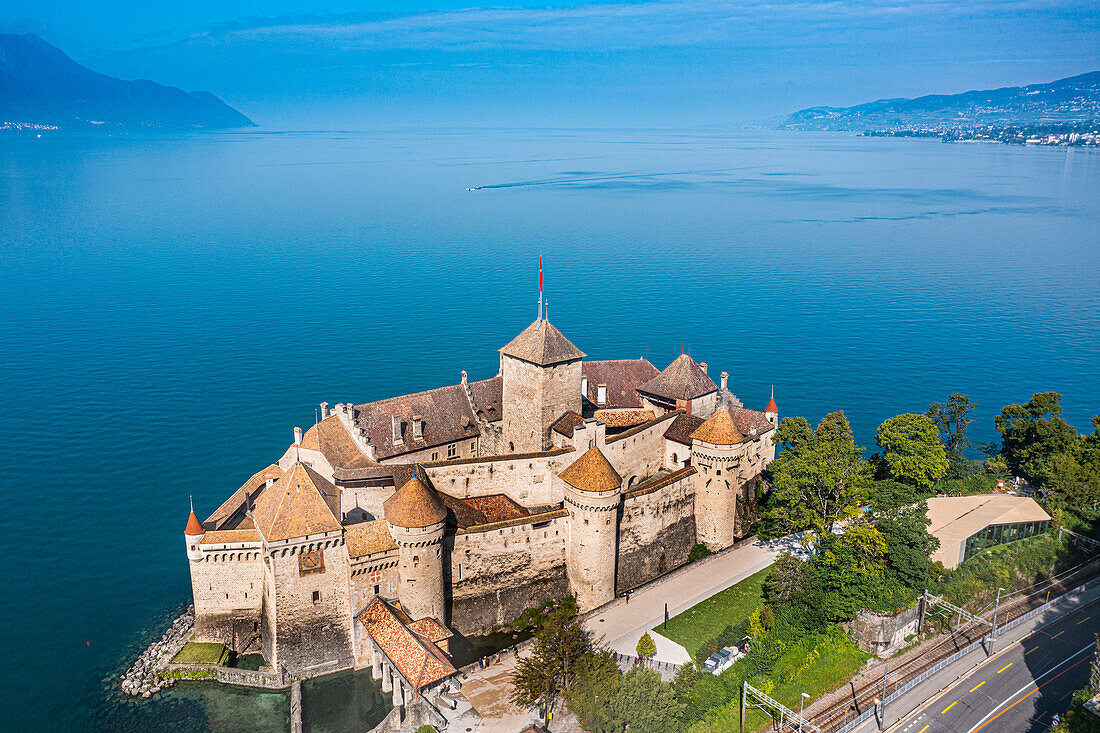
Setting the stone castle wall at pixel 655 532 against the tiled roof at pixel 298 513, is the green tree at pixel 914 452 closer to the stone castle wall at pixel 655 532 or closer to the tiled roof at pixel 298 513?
the stone castle wall at pixel 655 532

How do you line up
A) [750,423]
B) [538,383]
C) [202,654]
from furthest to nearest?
[750,423]
[538,383]
[202,654]

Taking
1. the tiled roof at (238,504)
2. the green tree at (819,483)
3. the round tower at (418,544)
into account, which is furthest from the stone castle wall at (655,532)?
the tiled roof at (238,504)

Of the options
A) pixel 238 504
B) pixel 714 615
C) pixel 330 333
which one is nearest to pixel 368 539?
pixel 238 504

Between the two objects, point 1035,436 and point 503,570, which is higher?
point 1035,436

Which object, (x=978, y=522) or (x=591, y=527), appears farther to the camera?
(x=978, y=522)

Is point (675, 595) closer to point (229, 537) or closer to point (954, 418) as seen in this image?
point (229, 537)

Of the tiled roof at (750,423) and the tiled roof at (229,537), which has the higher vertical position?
the tiled roof at (750,423)

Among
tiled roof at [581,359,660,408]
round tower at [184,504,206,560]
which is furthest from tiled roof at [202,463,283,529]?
tiled roof at [581,359,660,408]
